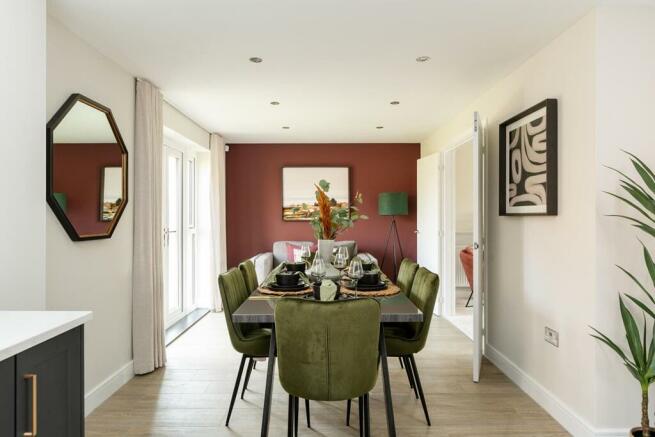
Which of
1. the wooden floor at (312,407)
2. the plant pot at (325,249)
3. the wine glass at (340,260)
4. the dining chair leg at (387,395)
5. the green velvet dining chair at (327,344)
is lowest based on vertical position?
the wooden floor at (312,407)

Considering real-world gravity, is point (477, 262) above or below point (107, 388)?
above

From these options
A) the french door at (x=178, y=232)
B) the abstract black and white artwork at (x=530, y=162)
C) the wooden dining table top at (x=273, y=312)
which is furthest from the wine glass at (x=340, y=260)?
the french door at (x=178, y=232)

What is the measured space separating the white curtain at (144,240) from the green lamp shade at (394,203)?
337cm

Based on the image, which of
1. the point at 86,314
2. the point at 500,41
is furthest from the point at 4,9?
the point at 500,41

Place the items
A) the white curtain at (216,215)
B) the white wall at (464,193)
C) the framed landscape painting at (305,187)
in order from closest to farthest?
the white curtain at (216,215)
the framed landscape painting at (305,187)
the white wall at (464,193)

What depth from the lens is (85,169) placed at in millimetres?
2680

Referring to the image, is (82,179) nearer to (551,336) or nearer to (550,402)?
(551,336)

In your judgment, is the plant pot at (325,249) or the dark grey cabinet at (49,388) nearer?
the dark grey cabinet at (49,388)

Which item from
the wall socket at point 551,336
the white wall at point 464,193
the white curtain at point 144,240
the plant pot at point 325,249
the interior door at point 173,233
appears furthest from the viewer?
the white wall at point 464,193

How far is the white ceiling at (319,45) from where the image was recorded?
226 cm

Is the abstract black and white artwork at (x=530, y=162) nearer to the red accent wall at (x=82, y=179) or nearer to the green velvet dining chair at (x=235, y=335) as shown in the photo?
the green velvet dining chair at (x=235, y=335)

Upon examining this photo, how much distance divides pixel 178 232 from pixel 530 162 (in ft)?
13.2

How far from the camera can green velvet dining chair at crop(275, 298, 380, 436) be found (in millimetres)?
1915

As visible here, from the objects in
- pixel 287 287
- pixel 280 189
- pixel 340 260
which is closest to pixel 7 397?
pixel 287 287
